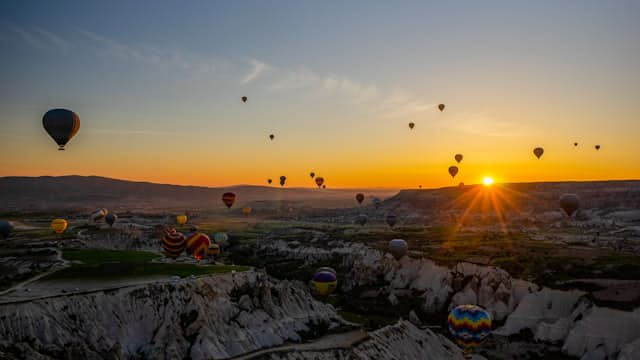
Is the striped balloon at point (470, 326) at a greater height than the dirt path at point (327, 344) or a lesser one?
greater

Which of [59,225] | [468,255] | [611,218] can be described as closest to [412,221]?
[611,218]

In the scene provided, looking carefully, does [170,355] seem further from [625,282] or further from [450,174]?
[450,174]

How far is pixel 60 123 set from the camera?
49.2 meters

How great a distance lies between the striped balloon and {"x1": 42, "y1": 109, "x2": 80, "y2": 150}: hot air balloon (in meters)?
35.4

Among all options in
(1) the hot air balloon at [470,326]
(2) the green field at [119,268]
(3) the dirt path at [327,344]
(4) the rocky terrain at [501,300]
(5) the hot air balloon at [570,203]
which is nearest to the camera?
(3) the dirt path at [327,344]

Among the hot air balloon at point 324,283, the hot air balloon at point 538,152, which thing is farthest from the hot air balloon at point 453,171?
the hot air balloon at point 324,283

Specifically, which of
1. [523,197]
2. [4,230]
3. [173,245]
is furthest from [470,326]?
[523,197]

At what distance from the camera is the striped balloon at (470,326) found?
38781 millimetres

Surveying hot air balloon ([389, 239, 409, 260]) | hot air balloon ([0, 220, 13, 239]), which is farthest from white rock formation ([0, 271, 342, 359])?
hot air balloon ([0, 220, 13, 239])

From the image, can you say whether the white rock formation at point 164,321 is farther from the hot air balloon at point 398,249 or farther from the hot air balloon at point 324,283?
the hot air balloon at point 398,249

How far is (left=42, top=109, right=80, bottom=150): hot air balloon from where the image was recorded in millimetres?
49219

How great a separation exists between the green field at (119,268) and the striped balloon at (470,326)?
19.4 m

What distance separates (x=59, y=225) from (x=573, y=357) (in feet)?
222

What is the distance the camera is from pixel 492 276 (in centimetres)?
5741
